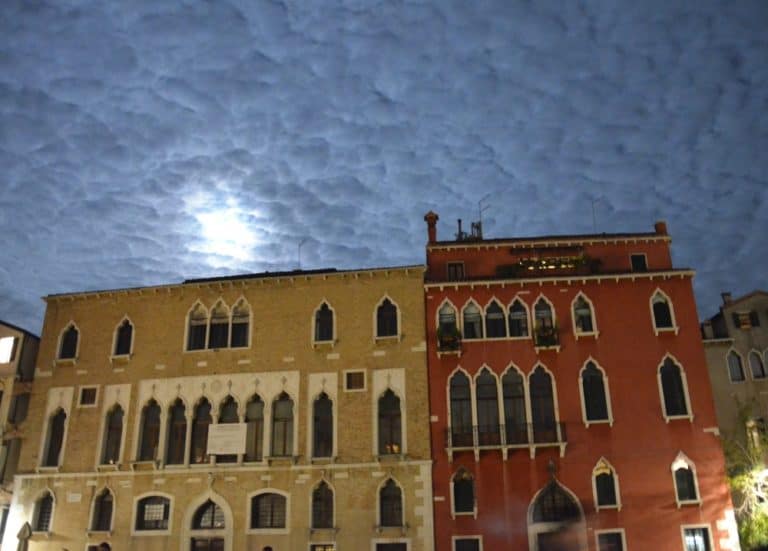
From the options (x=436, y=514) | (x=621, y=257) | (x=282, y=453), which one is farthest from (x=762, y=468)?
(x=282, y=453)

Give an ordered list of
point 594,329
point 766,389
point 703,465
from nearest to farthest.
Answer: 1. point 703,465
2. point 594,329
3. point 766,389

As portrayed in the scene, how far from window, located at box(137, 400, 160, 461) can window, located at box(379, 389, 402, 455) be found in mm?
10407

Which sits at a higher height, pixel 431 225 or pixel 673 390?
pixel 431 225

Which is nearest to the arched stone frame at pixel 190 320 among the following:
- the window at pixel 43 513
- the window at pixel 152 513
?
the window at pixel 152 513

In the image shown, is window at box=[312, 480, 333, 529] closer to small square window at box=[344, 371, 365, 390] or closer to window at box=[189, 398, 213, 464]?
small square window at box=[344, 371, 365, 390]

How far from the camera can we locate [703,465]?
29547 mm

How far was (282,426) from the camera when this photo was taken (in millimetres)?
32594

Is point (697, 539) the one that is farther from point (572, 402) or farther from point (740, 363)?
point (740, 363)

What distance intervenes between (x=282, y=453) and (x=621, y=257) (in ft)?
59.4

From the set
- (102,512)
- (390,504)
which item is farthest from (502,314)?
(102,512)

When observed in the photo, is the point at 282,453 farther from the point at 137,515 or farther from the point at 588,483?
the point at 588,483

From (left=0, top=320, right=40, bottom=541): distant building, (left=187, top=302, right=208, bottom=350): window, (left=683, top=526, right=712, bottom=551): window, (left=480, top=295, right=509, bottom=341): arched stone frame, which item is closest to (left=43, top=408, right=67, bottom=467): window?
(left=0, top=320, right=40, bottom=541): distant building

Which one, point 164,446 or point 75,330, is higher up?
point 75,330

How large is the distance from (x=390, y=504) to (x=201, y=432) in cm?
933
